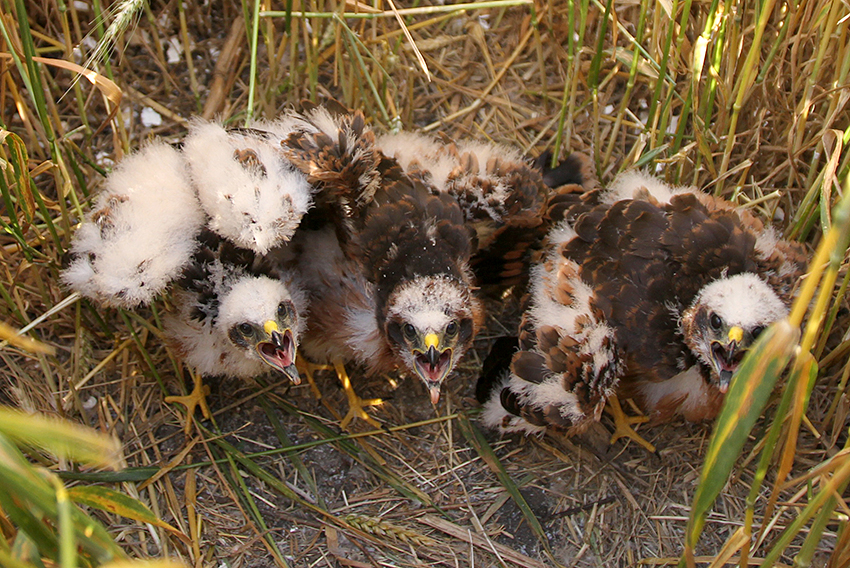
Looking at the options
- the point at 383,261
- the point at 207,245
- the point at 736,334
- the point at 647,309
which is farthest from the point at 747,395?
the point at 207,245

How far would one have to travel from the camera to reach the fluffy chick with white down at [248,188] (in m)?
2.33

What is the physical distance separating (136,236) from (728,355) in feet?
6.36

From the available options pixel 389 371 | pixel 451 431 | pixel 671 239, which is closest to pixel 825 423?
pixel 671 239

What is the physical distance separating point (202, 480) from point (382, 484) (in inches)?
26.3

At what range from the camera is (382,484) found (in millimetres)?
2717

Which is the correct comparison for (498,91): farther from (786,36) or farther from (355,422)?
(355,422)

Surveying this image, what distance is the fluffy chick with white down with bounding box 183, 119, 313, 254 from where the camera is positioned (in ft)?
7.63

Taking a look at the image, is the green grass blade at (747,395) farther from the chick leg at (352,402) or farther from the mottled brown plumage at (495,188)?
the chick leg at (352,402)

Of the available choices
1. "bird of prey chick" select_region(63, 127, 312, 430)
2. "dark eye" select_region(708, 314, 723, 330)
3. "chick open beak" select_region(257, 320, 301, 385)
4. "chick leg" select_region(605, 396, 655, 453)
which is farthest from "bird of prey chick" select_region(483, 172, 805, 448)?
"bird of prey chick" select_region(63, 127, 312, 430)

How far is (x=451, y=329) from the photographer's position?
2455mm

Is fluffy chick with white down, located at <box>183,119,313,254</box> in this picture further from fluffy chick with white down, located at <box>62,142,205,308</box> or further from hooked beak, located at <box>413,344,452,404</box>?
hooked beak, located at <box>413,344,452,404</box>

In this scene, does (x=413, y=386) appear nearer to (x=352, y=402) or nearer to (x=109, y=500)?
(x=352, y=402)

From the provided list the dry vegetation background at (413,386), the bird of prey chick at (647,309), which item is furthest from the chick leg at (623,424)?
the bird of prey chick at (647,309)

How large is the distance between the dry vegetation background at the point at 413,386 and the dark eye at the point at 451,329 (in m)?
0.57
